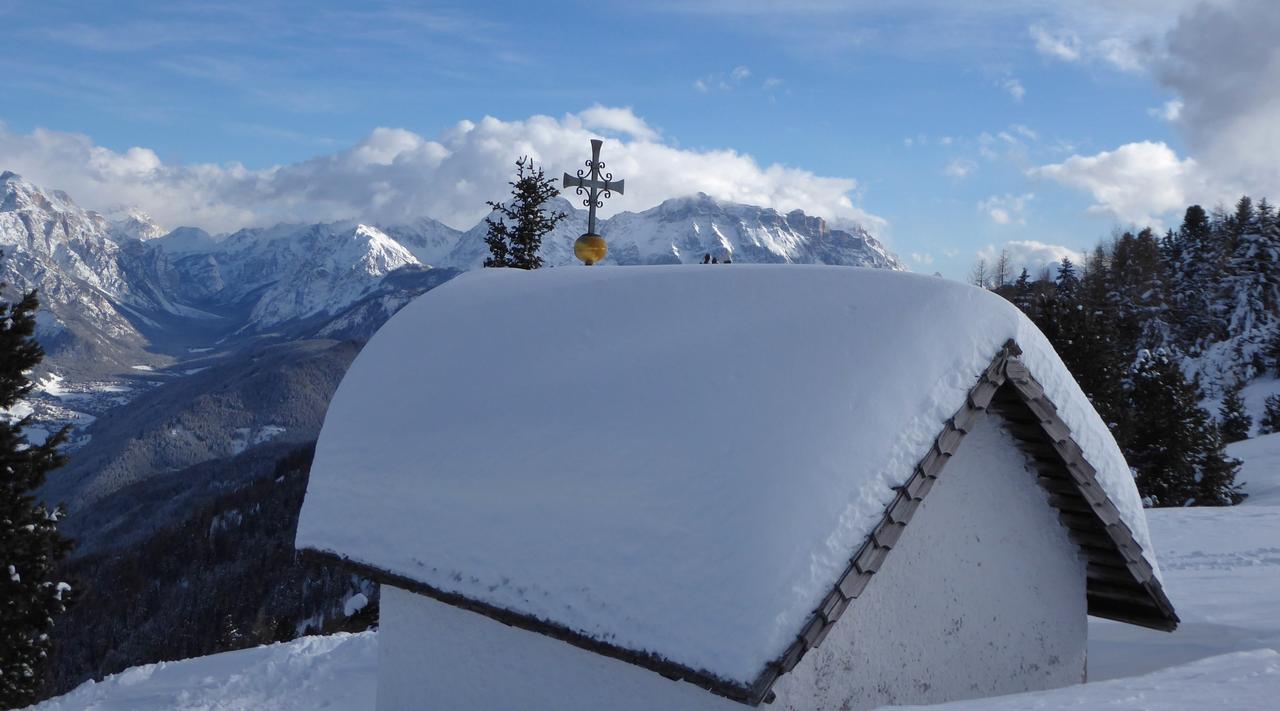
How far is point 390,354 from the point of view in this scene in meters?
10.1

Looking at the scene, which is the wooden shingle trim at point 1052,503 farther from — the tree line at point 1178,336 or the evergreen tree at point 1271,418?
the evergreen tree at point 1271,418

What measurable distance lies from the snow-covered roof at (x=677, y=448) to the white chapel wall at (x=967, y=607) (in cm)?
66

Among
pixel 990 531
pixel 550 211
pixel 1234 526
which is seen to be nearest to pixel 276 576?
pixel 550 211

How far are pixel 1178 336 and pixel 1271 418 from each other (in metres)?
18.0

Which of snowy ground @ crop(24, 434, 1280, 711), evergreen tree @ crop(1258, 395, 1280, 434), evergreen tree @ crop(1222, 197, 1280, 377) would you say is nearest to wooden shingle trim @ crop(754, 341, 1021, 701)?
snowy ground @ crop(24, 434, 1280, 711)

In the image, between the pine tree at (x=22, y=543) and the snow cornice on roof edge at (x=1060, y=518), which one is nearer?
the snow cornice on roof edge at (x=1060, y=518)

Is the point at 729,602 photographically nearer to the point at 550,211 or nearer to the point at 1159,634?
the point at 1159,634

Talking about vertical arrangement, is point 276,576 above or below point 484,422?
below

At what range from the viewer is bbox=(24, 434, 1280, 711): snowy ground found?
617cm

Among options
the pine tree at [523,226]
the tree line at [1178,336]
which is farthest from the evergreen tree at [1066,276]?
the pine tree at [523,226]

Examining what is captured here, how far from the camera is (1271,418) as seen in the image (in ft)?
140

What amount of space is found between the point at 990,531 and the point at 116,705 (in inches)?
586

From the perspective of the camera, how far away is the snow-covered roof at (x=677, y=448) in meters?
5.91

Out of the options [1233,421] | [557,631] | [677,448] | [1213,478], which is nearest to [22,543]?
[557,631]
